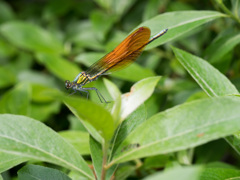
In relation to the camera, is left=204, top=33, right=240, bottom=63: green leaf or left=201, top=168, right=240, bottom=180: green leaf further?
left=204, top=33, right=240, bottom=63: green leaf

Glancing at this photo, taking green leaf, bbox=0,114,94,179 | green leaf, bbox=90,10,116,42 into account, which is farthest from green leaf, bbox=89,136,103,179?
green leaf, bbox=90,10,116,42

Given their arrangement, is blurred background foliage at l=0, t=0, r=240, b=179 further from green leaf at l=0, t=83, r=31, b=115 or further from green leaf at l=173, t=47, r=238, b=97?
green leaf at l=173, t=47, r=238, b=97

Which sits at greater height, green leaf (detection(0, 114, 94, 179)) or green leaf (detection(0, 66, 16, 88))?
green leaf (detection(0, 66, 16, 88))

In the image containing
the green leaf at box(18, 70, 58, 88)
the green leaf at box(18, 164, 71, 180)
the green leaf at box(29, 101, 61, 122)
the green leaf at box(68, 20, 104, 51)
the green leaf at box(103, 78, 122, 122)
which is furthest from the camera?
the green leaf at box(18, 70, 58, 88)

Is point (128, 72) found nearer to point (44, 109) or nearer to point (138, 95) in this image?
point (44, 109)

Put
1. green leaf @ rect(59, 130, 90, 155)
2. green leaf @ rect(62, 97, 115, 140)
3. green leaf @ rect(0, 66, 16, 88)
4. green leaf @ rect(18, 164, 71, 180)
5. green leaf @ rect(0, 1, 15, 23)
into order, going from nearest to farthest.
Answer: green leaf @ rect(62, 97, 115, 140), green leaf @ rect(18, 164, 71, 180), green leaf @ rect(59, 130, 90, 155), green leaf @ rect(0, 66, 16, 88), green leaf @ rect(0, 1, 15, 23)

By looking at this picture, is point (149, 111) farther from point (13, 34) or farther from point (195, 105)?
point (13, 34)
